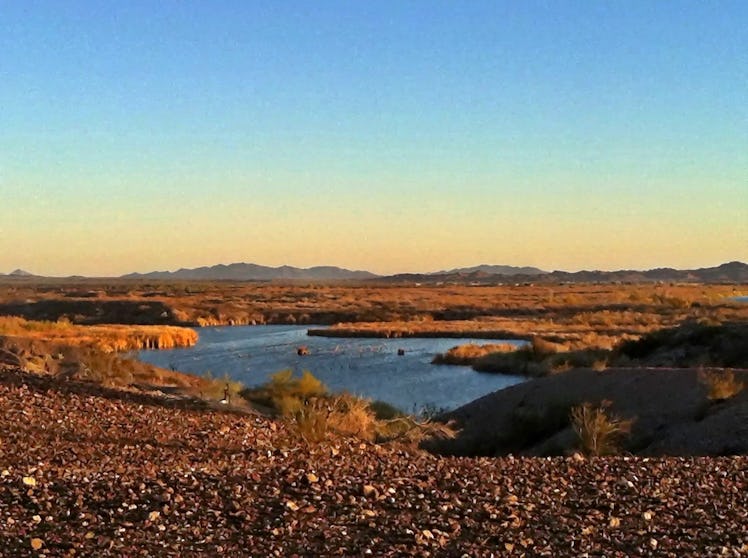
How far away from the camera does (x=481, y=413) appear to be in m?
24.4

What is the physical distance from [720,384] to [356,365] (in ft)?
72.3

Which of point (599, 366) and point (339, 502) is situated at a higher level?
point (339, 502)

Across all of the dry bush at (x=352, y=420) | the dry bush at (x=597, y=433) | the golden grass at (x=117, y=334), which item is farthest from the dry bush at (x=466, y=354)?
the dry bush at (x=352, y=420)

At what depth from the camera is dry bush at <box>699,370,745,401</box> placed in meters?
20.4

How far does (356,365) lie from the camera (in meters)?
40.9

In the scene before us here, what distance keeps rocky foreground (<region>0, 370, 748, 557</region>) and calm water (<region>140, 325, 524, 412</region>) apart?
44.3 feet

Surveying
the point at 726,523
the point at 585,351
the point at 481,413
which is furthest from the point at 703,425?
the point at 585,351

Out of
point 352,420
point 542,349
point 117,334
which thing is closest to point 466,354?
point 542,349

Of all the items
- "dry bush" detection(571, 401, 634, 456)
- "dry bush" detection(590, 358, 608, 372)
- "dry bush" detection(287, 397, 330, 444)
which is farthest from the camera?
"dry bush" detection(590, 358, 608, 372)

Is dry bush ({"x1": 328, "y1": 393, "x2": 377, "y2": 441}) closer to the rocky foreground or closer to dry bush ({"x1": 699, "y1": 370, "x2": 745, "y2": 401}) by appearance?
the rocky foreground

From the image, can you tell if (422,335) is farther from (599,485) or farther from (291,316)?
(599,485)

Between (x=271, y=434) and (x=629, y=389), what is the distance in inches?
469

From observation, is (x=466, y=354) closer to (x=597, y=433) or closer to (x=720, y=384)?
(x=720, y=384)

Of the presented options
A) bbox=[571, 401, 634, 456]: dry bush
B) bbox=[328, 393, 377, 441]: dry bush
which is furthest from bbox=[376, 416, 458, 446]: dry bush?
bbox=[571, 401, 634, 456]: dry bush
